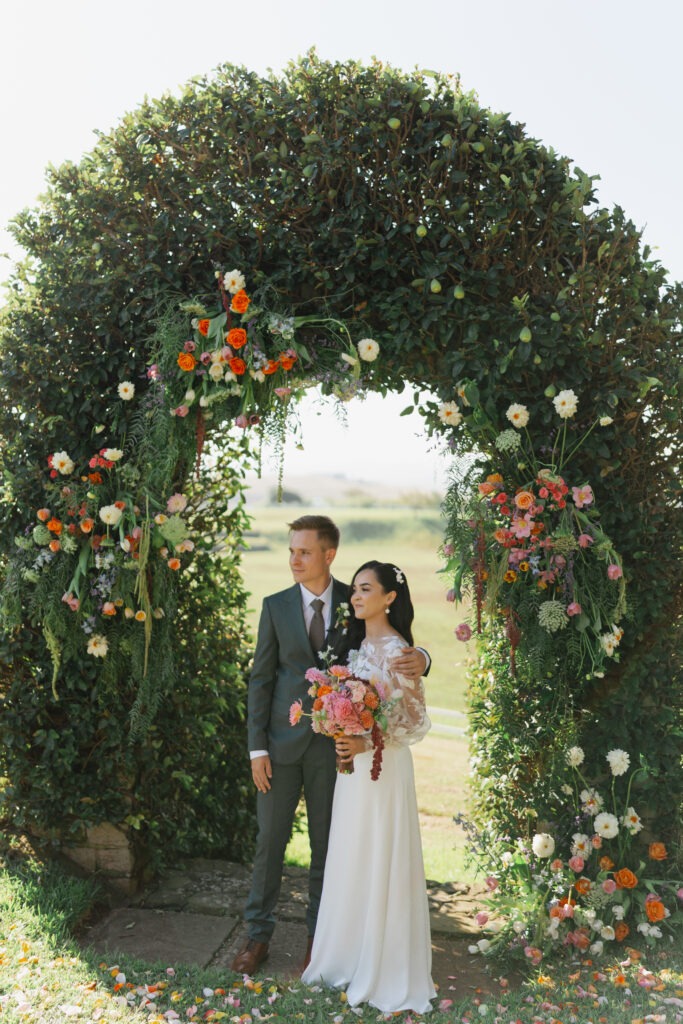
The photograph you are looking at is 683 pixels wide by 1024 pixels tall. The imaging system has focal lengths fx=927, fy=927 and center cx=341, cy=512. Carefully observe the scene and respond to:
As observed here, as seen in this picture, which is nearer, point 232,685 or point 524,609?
point 524,609

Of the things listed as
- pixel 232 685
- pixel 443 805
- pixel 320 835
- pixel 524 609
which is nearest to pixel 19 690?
pixel 232 685

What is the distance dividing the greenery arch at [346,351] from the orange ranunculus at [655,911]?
1.39ft

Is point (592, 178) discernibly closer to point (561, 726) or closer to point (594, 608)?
A: point (594, 608)

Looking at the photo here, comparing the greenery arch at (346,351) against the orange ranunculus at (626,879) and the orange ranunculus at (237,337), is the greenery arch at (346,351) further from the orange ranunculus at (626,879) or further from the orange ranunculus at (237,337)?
the orange ranunculus at (626,879)

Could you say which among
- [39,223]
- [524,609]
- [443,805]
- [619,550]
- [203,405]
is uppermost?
[39,223]

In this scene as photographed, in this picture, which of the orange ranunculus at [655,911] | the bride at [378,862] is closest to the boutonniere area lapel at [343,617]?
the bride at [378,862]

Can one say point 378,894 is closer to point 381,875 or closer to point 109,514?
point 381,875

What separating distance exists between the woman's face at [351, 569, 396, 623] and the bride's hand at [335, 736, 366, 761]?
0.49 m

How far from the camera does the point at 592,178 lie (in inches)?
169

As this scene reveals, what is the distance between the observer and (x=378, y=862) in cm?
371

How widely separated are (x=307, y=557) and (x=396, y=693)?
0.78 m

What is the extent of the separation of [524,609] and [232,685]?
216 centimetres

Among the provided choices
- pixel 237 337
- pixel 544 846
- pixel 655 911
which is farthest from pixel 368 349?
pixel 655 911

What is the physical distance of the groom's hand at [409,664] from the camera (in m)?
3.70
